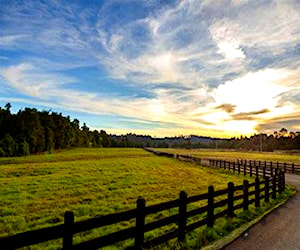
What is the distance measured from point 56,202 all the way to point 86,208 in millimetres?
2943

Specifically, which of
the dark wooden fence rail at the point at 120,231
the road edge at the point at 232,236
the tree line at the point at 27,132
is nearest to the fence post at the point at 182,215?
the dark wooden fence rail at the point at 120,231

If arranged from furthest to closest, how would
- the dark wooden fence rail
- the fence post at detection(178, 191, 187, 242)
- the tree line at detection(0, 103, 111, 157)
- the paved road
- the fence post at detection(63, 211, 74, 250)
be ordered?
the tree line at detection(0, 103, 111, 157) < the fence post at detection(178, 191, 187, 242) < the paved road < the fence post at detection(63, 211, 74, 250) < the dark wooden fence rail

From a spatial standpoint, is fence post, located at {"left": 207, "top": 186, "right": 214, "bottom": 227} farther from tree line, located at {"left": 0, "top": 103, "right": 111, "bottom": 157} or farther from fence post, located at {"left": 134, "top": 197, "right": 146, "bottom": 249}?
tree line, located at {"left": 0, "top": 103, "right": 111, "bottom": 157}

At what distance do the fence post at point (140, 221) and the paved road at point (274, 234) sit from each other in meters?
2.72

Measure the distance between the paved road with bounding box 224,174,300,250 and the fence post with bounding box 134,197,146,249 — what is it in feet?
8.93

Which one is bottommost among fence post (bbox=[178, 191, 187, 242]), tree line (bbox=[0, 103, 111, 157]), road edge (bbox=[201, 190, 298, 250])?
road edge (bbox=[201, 190, 298, 250])

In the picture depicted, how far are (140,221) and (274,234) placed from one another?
17.5ft

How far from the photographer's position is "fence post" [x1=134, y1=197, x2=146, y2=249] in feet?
28.0

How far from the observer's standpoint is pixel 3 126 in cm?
10838

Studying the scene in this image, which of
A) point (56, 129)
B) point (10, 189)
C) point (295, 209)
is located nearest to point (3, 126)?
point (56, 129)

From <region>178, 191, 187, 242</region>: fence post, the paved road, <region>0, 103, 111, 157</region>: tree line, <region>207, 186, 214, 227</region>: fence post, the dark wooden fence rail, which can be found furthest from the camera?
<region>0, 103, 111, 157</region>: tree line

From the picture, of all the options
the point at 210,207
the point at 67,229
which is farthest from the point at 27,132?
the point at 67,229

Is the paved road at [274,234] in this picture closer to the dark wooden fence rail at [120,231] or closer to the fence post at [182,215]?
the fence post at [182,215]

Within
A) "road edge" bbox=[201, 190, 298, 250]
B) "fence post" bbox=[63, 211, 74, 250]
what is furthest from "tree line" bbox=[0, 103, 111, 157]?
"fence post" bbox=[63, 211, 74, 250]
